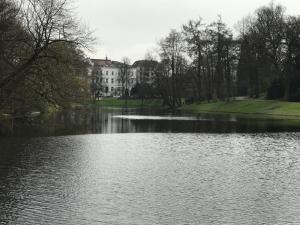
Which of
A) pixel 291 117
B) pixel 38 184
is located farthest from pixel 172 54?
pixel 38 184

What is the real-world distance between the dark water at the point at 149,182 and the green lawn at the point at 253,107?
39664 millimetres

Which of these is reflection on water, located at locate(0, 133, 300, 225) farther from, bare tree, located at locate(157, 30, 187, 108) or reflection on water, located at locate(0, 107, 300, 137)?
bare tree, located at locate(157, 30, 187, 108)

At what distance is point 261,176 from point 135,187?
617 cm

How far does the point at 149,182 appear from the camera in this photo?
20250 millimetres

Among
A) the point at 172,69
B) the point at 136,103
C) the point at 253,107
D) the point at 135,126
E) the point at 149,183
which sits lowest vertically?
the point at 149,183

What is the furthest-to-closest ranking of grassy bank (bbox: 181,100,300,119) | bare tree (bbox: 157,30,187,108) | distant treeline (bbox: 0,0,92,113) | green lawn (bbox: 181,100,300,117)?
1. bare tree (bbox: 157,30,187,108)
2. green lawn (bbox: 181,100,300,117)
3. grassy bank (bbox: 181,100,300,119)
4. distant treeline (bbox: 0,0,92,113)

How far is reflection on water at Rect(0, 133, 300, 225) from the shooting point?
15.1 metres

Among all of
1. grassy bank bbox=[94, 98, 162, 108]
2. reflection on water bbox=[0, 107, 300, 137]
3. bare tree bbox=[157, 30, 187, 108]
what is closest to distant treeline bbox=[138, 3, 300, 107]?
bare tree bbox=[157, 30, 187, 108]

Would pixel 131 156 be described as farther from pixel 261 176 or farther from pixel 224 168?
pixel 261 176

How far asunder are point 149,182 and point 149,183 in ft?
0.67

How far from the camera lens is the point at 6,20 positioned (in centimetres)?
3753

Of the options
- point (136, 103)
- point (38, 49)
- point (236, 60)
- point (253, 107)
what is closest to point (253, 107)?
point (253, 107)

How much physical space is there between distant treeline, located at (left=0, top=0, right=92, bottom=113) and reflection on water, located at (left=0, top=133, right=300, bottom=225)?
831 centimetres

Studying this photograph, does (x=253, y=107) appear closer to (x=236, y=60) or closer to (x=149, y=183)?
(x=236, y=60)
